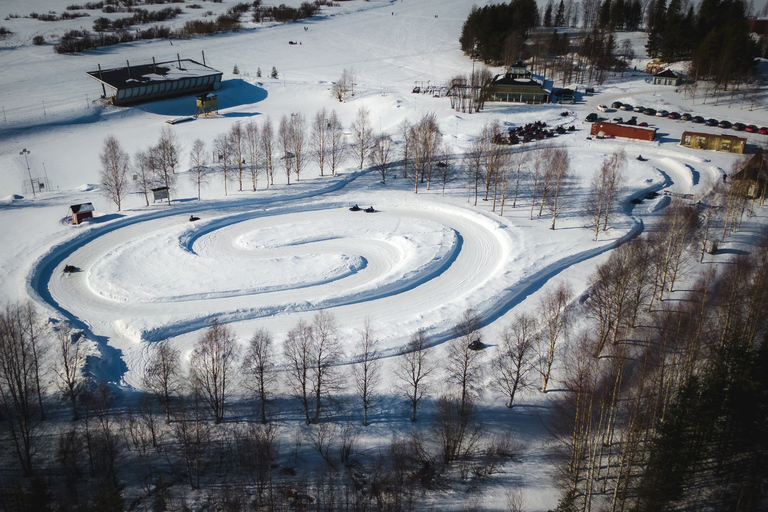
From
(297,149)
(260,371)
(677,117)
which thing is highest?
(677,117)

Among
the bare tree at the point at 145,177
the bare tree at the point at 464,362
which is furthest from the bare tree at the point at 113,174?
the bare tree at the point at 464,362

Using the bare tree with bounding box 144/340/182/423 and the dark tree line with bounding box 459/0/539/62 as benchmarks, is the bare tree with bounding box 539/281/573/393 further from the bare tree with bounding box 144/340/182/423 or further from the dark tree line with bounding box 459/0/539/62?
the dark tree line with bounding box 459/0/539/62

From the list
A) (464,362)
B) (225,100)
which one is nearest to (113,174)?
(464,362)

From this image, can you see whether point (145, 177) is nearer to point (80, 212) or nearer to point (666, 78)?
point (80, 212)

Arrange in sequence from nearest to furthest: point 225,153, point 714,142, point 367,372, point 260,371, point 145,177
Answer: point 260,371 → point 367,372 → point 145,177 → point 225,153 → point 714,142

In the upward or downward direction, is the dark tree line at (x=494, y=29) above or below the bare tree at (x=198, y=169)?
above

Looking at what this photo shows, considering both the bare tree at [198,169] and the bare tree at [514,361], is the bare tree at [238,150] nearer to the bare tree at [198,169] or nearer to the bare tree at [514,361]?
the bare tree at [198,169]
